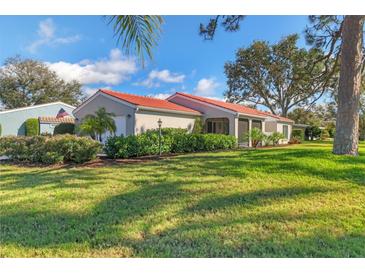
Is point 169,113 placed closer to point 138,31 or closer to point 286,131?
point 138,31

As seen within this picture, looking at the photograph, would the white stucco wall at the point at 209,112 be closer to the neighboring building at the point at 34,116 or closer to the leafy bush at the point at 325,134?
Result: the neighboring building at the point at 34,116

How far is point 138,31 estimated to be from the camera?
454 cm

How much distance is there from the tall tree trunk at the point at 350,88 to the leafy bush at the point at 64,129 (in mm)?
21222

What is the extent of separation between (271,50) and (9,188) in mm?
33540

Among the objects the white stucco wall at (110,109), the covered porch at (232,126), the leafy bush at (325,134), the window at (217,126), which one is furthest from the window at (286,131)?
the white stucco wall at (110,109)

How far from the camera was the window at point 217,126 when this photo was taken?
2392 cm

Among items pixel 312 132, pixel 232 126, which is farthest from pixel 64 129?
pixel 312 132

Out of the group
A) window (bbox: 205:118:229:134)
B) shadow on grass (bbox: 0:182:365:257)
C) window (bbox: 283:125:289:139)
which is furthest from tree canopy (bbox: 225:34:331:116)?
shadow on grass (bbox: 0:182:365:257)

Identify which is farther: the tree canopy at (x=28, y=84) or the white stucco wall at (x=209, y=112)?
the tree canopy at (x=28, y=84)

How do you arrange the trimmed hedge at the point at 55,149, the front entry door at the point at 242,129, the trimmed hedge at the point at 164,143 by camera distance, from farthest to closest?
1. the front entry door at the point at 242,129
2. the trimmed hedge at the point at 164,143
3. the trimmed hedge at the point at 55,149

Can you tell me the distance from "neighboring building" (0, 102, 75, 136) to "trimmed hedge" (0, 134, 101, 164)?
15007 mm

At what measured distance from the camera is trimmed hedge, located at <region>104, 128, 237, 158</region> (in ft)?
43.6

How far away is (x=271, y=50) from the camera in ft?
114

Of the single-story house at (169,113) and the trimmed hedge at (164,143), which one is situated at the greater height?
the single-story house at (169,113)
